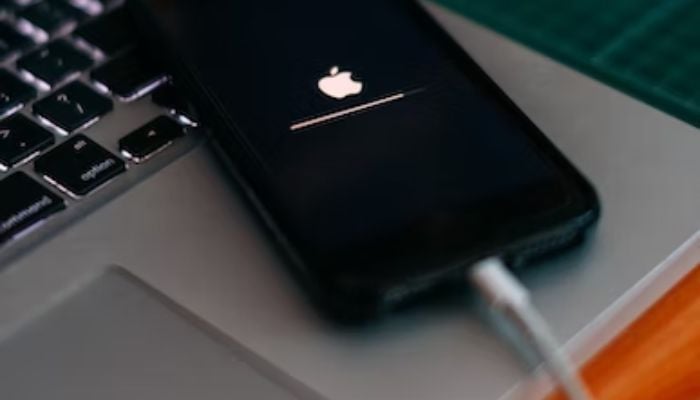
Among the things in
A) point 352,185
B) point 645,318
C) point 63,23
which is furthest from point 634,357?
point 63,23

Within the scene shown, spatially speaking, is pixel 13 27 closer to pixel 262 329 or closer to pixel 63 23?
pixel 63 23

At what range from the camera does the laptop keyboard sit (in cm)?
46

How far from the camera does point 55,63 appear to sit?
52 cm

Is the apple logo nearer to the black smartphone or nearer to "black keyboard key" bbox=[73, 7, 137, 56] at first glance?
the black smartphone

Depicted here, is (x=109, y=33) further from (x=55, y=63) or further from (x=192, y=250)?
(x=192, y=250)

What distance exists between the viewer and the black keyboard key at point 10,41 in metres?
0.53

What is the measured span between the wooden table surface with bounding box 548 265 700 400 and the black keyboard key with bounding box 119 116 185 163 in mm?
203

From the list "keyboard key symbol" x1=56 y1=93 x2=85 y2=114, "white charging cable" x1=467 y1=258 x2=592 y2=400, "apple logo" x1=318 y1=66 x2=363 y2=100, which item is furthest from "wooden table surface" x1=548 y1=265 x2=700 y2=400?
"keyboard key symbol" x1=56 y1=93 x2=85 y2=114

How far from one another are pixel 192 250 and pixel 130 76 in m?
0.12

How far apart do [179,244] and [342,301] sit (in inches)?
3.4

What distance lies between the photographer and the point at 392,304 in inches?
15.1

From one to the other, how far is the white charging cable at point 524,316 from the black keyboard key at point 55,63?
234 millimetres

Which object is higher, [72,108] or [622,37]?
[72,108]

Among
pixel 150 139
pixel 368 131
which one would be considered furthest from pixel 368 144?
pixel 150 139
